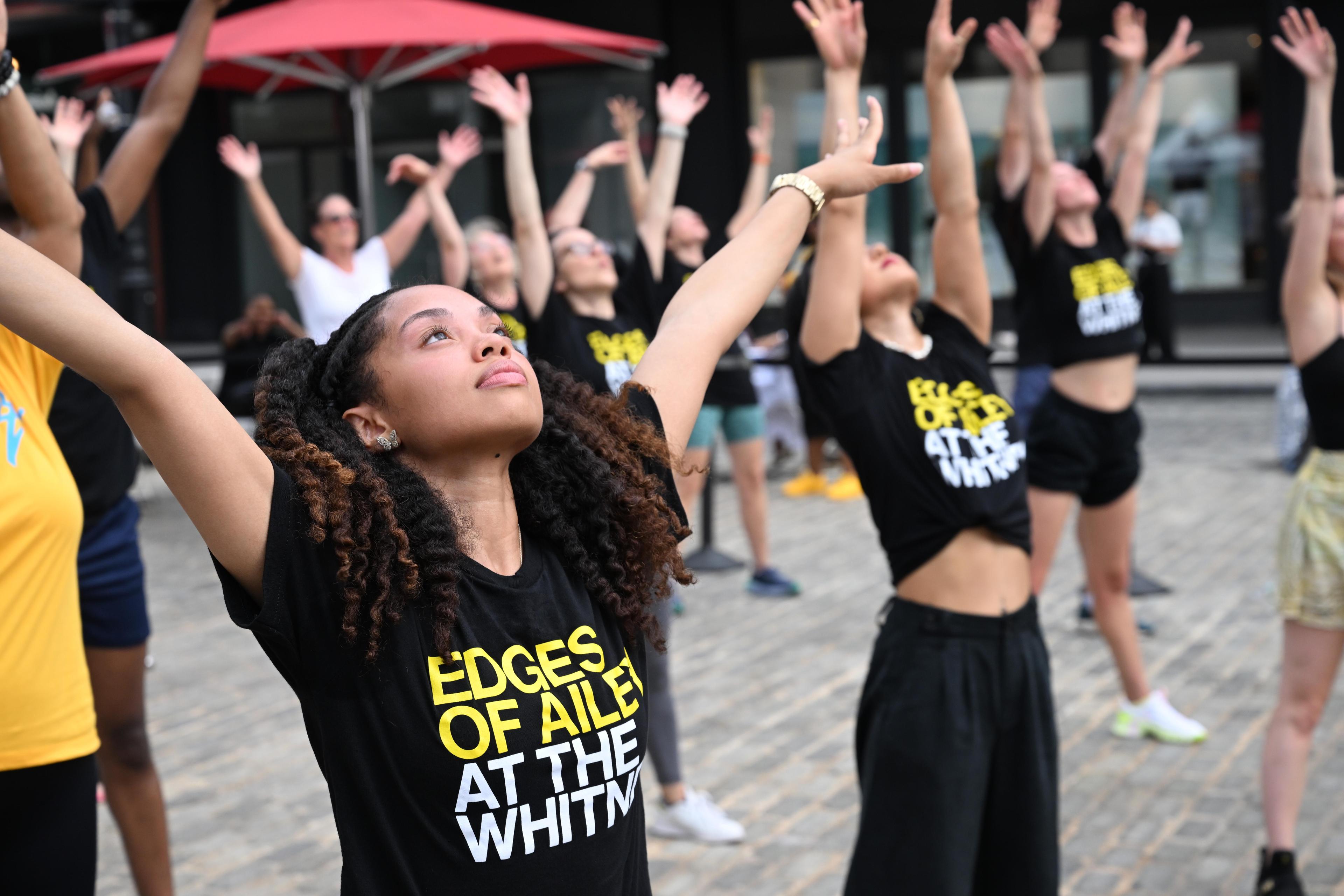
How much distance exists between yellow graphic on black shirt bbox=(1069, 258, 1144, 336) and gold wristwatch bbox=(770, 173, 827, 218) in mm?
3767

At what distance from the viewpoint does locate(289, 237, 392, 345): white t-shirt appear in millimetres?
7395

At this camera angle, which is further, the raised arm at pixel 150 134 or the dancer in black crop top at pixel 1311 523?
the dancer in black crop top at pixel 1311 523

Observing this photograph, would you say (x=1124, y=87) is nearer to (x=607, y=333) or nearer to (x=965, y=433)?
(x=607, y=333)

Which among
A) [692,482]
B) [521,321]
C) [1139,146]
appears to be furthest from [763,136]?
[521,321]

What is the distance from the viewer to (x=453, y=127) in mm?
20734

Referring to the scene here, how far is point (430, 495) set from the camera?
2.03 meters

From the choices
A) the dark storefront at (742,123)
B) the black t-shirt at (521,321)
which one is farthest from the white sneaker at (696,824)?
the dark storefront at (742,123)

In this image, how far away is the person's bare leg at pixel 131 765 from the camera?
12.0 ft

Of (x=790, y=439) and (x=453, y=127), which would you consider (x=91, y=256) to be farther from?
(x=453, y=127)

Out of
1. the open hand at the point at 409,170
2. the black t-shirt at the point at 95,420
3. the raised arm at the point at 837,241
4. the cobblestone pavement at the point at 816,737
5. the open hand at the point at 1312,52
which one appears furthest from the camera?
the open hand at the point at 409,170

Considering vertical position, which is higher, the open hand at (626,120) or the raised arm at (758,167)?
the open hand at (626,120)

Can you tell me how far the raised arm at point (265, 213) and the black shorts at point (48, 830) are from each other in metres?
4.71

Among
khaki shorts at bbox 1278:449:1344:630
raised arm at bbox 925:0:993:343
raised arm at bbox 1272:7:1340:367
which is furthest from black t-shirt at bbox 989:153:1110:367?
raised arm at bbox 925:0:993:343

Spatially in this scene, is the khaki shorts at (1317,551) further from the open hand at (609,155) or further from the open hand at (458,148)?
the open hand at (458,148)
